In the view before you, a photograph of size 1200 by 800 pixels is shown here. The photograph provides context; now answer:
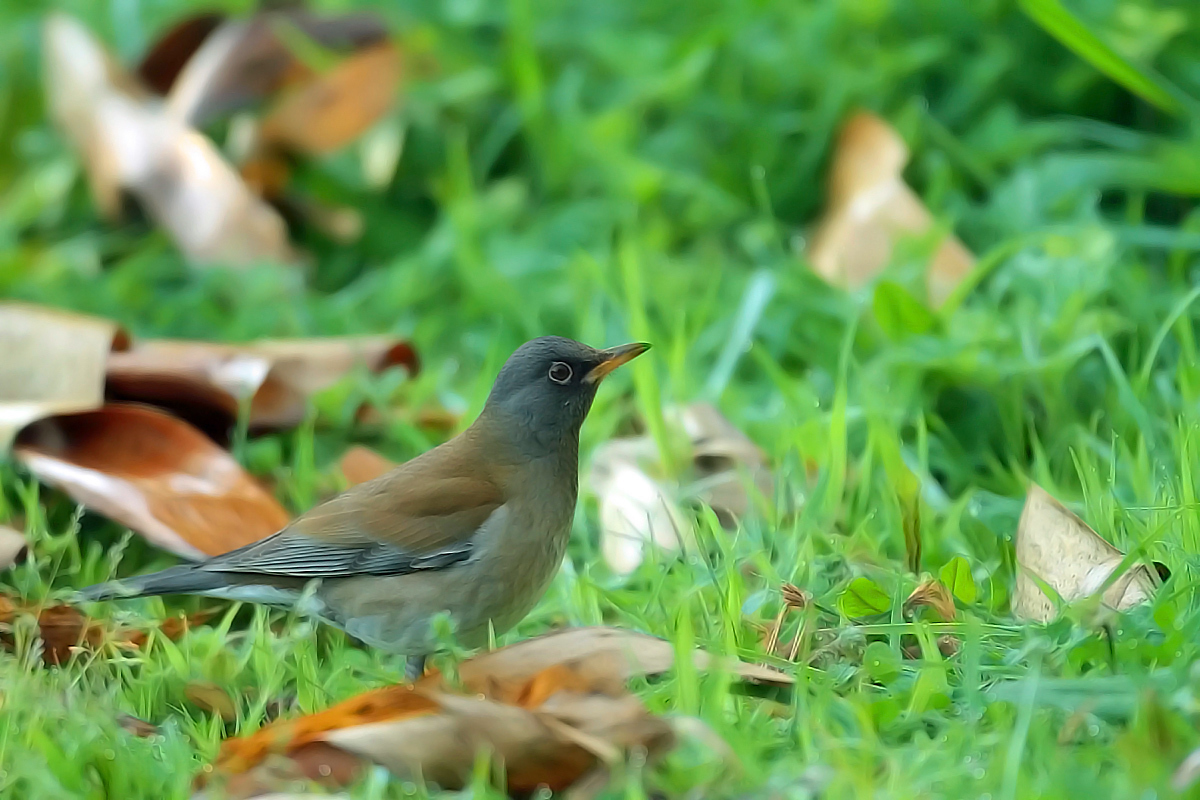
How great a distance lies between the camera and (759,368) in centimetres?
507

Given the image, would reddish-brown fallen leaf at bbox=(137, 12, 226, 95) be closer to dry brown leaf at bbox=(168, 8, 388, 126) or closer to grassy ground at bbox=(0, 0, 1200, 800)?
dry brown leaf at bbox=(168, 8, 388, 126)

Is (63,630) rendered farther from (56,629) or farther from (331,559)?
(331,559)

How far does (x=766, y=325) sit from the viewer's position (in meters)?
5.04

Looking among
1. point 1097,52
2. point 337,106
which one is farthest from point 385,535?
point 337,106

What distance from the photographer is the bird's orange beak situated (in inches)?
155

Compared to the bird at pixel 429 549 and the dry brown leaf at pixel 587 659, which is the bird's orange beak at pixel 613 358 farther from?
the dry brown leaf at pixel 587 659

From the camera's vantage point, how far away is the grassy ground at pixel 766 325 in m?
2.83

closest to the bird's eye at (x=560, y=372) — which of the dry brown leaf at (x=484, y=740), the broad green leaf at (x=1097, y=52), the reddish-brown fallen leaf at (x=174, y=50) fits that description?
the dry brown leaf at (x=484, y=740)

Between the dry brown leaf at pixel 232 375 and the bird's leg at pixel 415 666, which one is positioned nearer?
the bird's leg at pixel 415 666

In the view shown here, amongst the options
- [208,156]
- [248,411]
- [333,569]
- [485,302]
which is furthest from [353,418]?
[208,156]

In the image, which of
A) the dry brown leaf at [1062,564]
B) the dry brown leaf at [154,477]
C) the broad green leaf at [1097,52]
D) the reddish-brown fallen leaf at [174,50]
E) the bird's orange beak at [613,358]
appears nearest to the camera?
the dry brown leaf at [1062,564]

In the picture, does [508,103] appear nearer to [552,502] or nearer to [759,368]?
[759,368]

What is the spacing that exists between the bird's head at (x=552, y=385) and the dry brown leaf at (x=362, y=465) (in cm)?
69

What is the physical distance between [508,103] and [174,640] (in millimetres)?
3285
